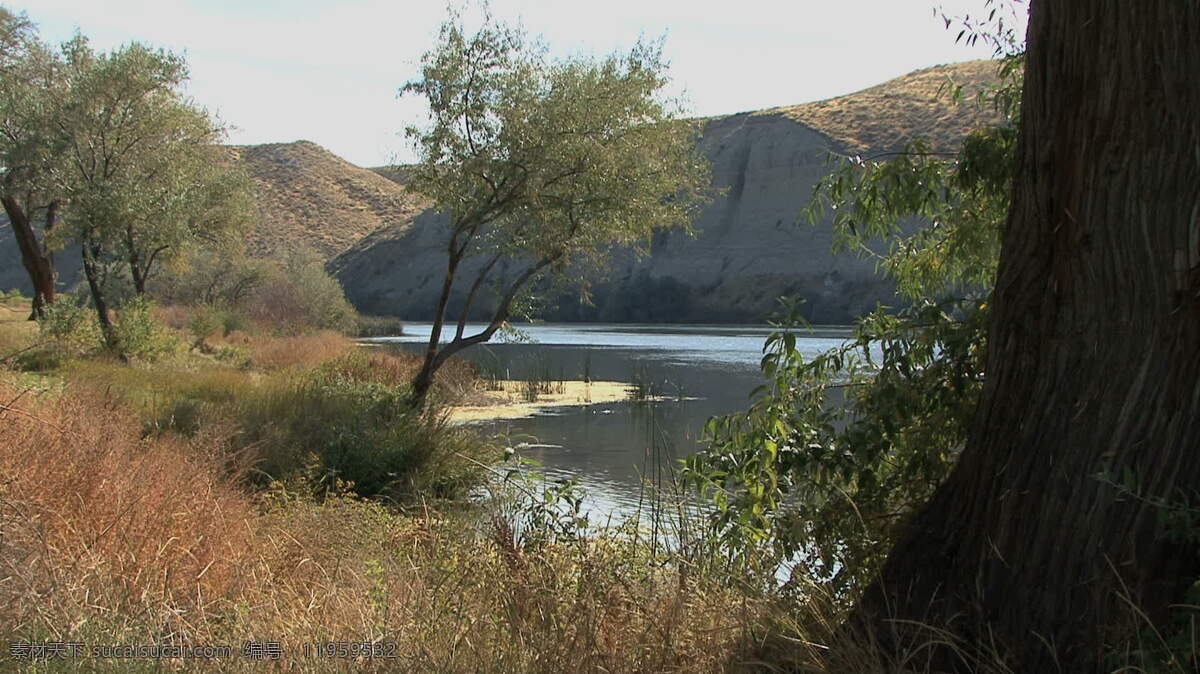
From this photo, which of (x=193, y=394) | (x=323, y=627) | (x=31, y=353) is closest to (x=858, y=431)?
(x=323, y=627)

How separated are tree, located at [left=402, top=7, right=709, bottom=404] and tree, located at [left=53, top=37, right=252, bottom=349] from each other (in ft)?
20.0

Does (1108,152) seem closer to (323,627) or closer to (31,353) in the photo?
(323,627)

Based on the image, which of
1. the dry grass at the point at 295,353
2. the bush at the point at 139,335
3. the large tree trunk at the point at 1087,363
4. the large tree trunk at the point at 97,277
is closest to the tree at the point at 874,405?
the large tree trunk at the point at 1087,363

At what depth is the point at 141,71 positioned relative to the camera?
1855 centimetres

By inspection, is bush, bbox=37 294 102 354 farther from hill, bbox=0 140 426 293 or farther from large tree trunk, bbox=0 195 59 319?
hill, bbox=0 140 426 293

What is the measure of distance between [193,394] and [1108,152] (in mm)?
12311

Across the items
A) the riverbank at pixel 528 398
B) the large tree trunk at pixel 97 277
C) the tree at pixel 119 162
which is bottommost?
the riverbank at pixel 528 398

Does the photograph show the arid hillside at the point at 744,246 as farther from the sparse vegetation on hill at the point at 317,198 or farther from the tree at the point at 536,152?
the tree at the point at 536,152

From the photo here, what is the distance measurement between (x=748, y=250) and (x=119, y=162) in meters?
49.9

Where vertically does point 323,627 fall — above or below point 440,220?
below

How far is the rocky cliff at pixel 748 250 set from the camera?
6134 cm

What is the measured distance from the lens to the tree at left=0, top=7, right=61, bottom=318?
63.6 ft

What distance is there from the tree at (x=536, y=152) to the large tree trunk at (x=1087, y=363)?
11319 mm

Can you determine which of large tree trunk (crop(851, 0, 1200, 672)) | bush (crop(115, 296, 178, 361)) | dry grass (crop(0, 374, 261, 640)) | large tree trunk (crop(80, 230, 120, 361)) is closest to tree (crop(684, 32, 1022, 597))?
large tree trunk (crop(851, 0, 1200, 672))
